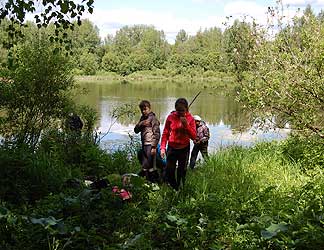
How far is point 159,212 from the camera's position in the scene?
191 inches

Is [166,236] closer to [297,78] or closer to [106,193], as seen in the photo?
[106,193]

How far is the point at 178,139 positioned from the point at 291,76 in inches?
156

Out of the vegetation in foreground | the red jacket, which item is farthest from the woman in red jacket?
the vegetation in foreground

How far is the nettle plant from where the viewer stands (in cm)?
902

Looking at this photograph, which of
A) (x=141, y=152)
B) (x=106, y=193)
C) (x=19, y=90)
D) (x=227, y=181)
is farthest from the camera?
(x=19, y=90)

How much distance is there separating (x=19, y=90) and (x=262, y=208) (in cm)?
660

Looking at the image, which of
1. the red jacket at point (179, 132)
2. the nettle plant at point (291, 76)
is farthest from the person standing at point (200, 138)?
the red jacket at point (179, 132)

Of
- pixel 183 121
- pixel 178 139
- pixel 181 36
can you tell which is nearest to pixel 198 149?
pixel 178 139

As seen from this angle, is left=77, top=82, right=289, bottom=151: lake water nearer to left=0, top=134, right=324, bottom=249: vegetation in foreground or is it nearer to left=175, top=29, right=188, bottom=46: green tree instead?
left=0, top=134, right=324, bottom=249: vegetation in foreground

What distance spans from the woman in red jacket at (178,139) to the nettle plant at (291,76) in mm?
3722

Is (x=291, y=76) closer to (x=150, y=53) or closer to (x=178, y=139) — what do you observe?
(x=178, y=139)


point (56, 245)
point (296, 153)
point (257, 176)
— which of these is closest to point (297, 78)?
point (296, 153)

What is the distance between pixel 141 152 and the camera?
25.7ft

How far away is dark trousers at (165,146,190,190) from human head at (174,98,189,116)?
0.53 meters
